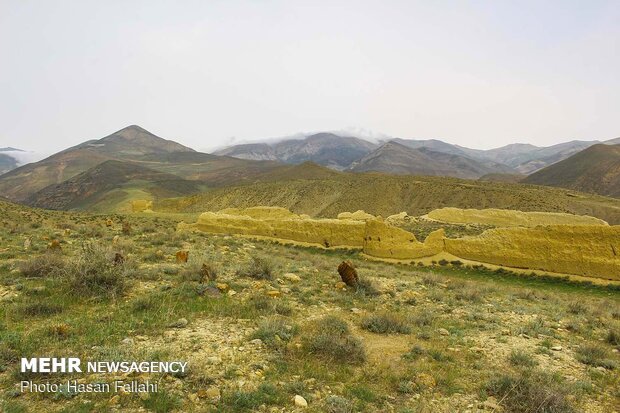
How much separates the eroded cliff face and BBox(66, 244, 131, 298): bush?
1716cm

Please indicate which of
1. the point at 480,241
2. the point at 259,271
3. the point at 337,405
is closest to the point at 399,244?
the point at 480,241

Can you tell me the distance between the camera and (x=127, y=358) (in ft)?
16.1

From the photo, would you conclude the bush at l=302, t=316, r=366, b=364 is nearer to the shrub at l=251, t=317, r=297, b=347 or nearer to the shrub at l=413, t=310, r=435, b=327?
the shrub at l=251, t=317, r=297, b=347

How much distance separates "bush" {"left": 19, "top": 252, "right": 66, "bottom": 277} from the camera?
829 centimetres

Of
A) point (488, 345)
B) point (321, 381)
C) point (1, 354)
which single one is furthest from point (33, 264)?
point (488, 345)

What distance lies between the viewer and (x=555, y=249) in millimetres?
19359

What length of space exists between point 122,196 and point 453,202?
85.8 m

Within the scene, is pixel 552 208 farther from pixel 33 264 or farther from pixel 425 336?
pixel 33 264

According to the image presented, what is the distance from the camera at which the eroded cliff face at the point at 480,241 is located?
1833 centimetres

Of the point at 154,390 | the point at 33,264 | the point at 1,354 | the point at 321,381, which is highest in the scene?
the point at 33,264

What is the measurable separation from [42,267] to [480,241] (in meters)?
20.6

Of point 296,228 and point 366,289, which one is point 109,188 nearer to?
point 296,228

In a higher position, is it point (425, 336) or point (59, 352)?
point (59, 352)

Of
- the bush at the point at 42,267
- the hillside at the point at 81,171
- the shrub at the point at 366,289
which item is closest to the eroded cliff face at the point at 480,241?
the shrub at the point at 366,289
